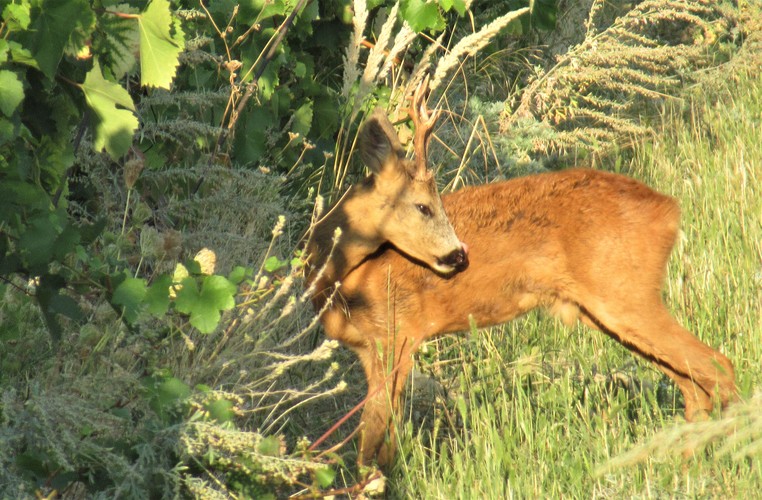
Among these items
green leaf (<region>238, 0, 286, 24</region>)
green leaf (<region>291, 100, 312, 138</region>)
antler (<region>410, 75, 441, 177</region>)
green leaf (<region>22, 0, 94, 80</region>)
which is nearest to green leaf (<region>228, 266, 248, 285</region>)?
green leaf (<region>22, 0, 94, 80</region>)

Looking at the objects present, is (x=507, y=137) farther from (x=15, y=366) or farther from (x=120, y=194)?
(x=15, y=366)

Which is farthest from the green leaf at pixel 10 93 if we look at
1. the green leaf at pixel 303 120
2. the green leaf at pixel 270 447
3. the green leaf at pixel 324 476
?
the green leaf at pixel 303 120

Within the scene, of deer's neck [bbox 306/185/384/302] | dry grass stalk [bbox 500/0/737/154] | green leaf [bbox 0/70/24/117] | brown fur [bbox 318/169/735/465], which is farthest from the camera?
dry grass stalk [bbox 500/0/737/154]

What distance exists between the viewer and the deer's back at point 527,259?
457cm

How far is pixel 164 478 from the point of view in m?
3.15

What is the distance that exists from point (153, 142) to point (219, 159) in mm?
364

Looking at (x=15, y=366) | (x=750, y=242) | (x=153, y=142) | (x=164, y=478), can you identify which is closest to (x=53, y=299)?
(x=164, y=478)

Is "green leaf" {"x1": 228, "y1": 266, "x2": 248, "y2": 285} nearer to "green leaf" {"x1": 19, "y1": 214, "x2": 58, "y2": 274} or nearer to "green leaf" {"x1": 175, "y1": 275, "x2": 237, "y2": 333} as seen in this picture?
"green leaf" {"x1": 175, "y1": 275, "x2": 237, "y2": 333}

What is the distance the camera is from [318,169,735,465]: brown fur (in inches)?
176

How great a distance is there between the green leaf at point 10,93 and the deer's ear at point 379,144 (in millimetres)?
2425

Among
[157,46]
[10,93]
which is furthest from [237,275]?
[10,93]

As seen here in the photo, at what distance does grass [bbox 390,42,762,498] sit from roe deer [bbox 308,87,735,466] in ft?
0.72

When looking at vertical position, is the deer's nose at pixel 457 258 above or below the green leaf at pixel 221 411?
below

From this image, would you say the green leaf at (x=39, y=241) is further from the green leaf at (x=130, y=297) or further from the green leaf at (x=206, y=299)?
the green leaf at (x=206, y=299)
